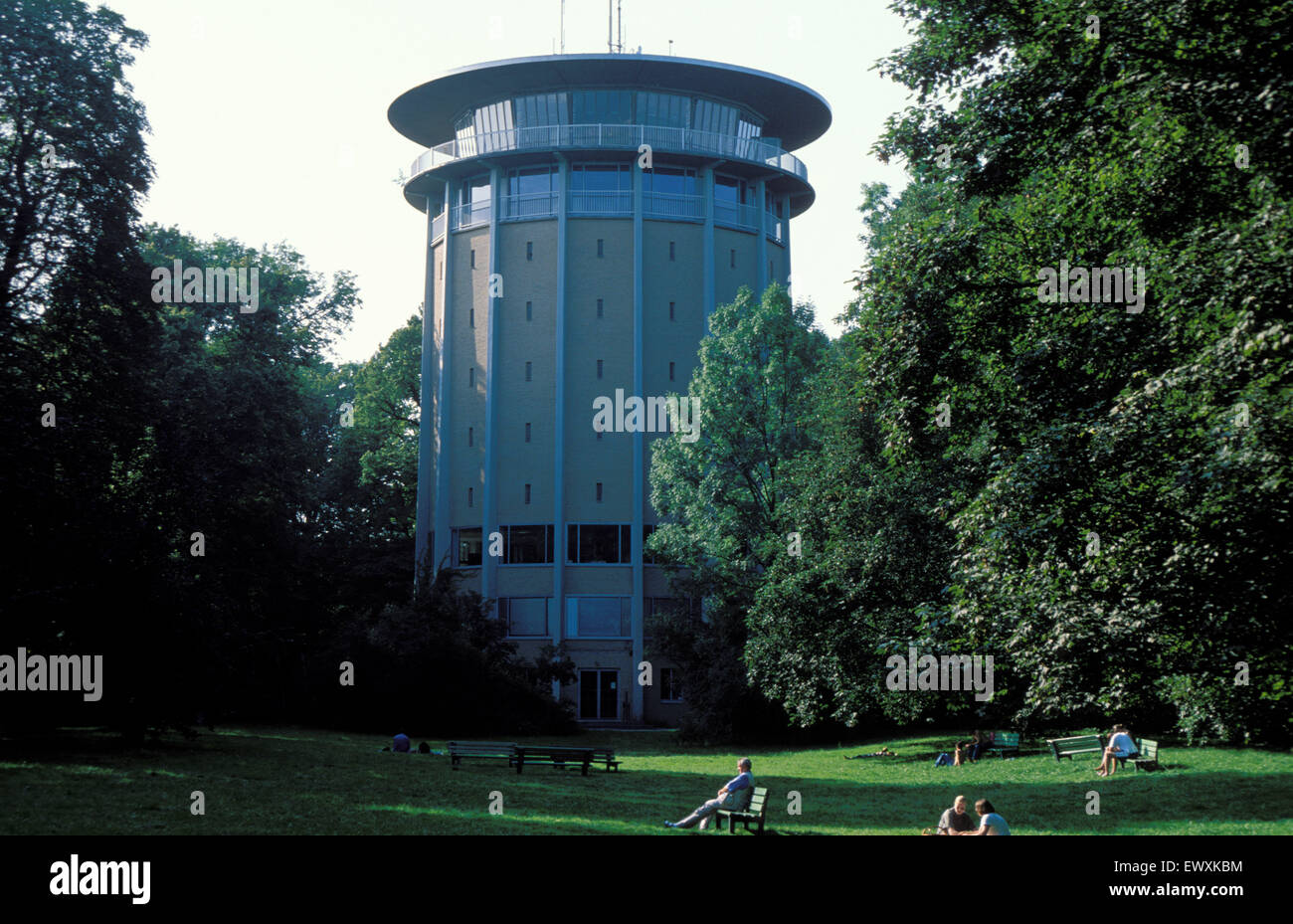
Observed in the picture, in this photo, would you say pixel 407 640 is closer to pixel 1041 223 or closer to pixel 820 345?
pixel 820 345

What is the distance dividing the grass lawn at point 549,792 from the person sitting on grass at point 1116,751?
58 cm

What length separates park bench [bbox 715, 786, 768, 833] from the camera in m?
17.4

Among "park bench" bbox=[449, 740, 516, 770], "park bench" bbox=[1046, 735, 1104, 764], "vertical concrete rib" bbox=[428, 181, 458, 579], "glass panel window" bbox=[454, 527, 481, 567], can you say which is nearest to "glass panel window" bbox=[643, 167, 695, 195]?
"vertical concrete rib" bbox=[428, 181, 458, 579]

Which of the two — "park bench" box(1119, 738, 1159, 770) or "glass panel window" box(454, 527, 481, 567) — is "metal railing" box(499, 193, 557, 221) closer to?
"glass panel window" box(454, 527, 481, 567)

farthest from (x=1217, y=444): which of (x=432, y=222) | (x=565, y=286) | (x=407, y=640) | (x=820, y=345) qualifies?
(x=432, y=222)

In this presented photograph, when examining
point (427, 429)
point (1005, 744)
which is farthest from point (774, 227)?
point (1005, 744)

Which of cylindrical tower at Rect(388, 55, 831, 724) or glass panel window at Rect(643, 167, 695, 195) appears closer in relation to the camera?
cylindrical tower at Rect(388, 55, 831, 724)

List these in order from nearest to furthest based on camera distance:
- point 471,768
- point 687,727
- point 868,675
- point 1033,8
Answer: point 1033,8 → point 471,768 → point 868,675 → point 687,727

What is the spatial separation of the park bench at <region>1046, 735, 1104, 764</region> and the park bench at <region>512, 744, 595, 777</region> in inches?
475

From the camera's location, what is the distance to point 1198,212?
15.2 m

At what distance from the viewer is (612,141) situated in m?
55.4

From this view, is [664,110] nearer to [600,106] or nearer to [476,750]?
[600,106]
